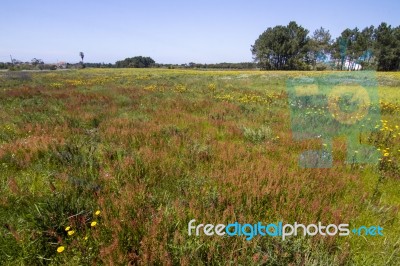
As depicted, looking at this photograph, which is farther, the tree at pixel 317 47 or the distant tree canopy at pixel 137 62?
the distant tree canopy at pixel 137 62

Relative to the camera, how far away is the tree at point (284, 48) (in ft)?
287

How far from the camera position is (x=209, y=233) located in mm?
2826

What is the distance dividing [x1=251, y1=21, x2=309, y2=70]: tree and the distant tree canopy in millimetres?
80342

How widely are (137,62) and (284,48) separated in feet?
303

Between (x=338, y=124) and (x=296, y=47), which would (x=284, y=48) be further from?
(x=338, y=124)

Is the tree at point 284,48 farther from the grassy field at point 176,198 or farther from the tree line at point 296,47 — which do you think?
the grassy field at point 176,198

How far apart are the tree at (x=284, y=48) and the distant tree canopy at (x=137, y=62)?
80342mm

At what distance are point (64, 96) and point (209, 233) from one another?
568 inches

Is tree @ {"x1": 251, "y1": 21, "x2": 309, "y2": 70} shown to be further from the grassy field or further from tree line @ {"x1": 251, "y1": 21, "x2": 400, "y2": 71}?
the grassy field

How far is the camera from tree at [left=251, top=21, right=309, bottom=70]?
287 ft

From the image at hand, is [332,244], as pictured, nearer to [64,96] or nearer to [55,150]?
[55,150]

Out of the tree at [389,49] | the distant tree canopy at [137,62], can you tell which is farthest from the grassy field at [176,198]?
the distant tree canopy at [137,62]

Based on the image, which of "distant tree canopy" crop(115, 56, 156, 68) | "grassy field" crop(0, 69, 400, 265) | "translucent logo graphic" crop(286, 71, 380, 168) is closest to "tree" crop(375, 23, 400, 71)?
"translucent logo graphic" crop(286, 71, 380, 168)

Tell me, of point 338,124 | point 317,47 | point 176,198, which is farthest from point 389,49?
point 176,198
